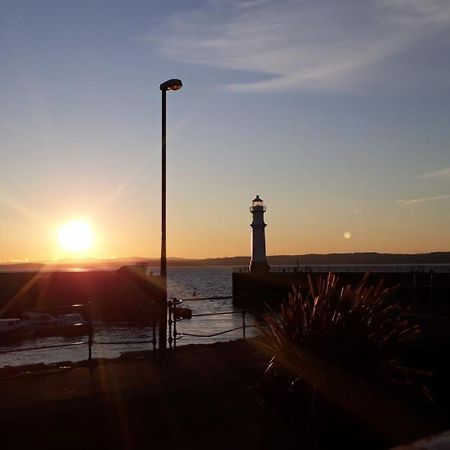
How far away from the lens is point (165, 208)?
52.3 feet

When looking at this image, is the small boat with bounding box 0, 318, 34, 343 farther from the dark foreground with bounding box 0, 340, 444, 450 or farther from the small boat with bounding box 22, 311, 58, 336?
the dark foreground with bounding box 0, 340, 444, 450

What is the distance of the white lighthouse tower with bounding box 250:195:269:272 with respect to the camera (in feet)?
248

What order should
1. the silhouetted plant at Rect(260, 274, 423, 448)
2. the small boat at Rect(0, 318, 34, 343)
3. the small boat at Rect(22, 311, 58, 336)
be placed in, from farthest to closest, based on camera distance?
1. the small boat at Rect(22, 311, 58, 336)
2. the small boat at Rect(0, 318, 34, 343)
3. the silhouetted plant at Rect(260, 274, 423, 448)

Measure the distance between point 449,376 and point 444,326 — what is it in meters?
4.79

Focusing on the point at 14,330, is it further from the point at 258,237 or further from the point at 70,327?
the point at 258,237

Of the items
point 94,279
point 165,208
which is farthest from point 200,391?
point 94,279

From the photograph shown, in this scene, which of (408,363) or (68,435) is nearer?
(68,435)

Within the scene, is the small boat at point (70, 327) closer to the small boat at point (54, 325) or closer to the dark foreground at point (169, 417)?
the small boat at point (54, 325)

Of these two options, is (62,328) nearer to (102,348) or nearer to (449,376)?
(102,348)

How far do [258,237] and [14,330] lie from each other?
109ft

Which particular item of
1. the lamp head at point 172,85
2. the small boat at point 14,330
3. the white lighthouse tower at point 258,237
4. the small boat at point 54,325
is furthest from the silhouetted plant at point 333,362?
the white lighthouse tower at point 258,237

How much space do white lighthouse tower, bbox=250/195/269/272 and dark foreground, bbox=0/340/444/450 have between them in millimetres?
65648

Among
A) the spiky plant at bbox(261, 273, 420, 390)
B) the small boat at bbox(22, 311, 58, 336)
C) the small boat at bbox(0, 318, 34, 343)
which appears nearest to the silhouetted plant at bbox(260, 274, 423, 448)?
the spiky plant at bbox(261, 273, 420, 390)

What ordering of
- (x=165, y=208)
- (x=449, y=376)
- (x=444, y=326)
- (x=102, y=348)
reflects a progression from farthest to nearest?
(x=102, y=348) < (x=444, y=326) < (x=165, y=208) < (x=449, y=376)
